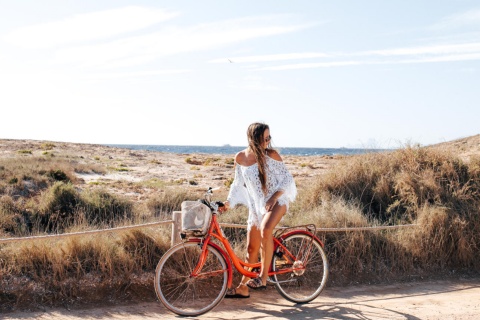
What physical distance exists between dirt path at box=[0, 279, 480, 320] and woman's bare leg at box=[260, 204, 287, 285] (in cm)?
51

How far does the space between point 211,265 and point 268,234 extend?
3.68ft

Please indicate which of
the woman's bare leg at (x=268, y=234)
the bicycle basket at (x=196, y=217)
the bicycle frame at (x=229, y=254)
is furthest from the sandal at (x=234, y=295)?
the bicycle basket at (x=196, y=217)

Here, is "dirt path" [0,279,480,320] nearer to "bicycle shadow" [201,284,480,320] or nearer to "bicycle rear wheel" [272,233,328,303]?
"bicycle shadow" [201,284,480,320]

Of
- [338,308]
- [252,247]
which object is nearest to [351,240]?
[338,308]

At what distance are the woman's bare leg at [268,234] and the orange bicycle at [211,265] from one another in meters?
0.15

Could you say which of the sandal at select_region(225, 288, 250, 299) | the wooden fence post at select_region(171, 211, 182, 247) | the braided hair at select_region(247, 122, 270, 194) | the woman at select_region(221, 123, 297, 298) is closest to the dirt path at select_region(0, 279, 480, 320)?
the sandal at select_region(225, 288, 250, 299)

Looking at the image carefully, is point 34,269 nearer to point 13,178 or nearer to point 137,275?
point 137,275

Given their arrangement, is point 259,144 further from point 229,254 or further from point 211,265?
point 211,265

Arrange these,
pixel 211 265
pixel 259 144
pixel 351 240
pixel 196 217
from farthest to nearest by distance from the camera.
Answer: pixel 351 240 → pixel 211 265 → pixel 259 144 → pixel 196 217

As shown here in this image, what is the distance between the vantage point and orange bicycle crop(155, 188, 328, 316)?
19.6 feet

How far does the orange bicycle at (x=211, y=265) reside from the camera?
19.6 ft

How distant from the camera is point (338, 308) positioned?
6.57m

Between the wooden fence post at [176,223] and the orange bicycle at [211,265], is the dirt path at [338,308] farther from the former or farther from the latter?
the wooden fence post at [176,223]

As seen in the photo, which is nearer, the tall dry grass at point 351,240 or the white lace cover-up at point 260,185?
the white lace cover-up at point 260,185
